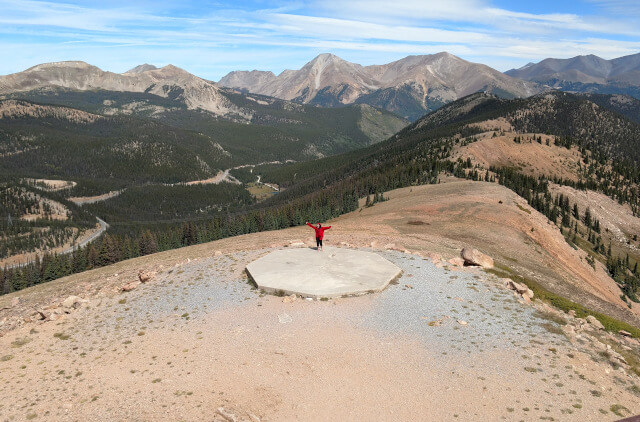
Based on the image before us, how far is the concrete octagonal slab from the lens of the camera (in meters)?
30.0

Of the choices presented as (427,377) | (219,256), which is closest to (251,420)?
(427,377)

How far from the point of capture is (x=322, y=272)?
33750mm

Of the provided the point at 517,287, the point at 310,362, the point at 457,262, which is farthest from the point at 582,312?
the point at 310,362

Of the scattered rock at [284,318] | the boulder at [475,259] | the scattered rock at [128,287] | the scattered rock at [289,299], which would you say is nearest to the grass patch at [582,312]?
the boulder at [475,259]

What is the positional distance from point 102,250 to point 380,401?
121 meters

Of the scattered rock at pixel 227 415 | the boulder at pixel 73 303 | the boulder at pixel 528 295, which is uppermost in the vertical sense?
the scattered rock at pixel 227 415

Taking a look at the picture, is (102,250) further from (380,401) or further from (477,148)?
(477,148)

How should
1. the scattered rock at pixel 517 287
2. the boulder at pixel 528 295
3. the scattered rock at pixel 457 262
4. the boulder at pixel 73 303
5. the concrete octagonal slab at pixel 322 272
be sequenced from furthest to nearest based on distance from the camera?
the scattered rock at pixel 457 262
the scattered rock at pixel 517 287
the boulder at pixel 73 303
the concrete octagonal slab at pixel 322 272
the boulder at pixel 528 295

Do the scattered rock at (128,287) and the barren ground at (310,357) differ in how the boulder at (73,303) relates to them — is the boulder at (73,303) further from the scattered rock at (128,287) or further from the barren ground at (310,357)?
the scattered rock at (128,287)

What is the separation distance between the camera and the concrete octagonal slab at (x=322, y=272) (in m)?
30.0

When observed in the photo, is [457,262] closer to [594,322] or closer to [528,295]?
[528,295]

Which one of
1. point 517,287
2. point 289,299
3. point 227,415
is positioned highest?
point 227,415

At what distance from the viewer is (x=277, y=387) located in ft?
62.5

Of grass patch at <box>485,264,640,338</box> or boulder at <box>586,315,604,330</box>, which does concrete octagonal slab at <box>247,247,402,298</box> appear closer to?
grass patch at <box>485,264,640,338</box>
